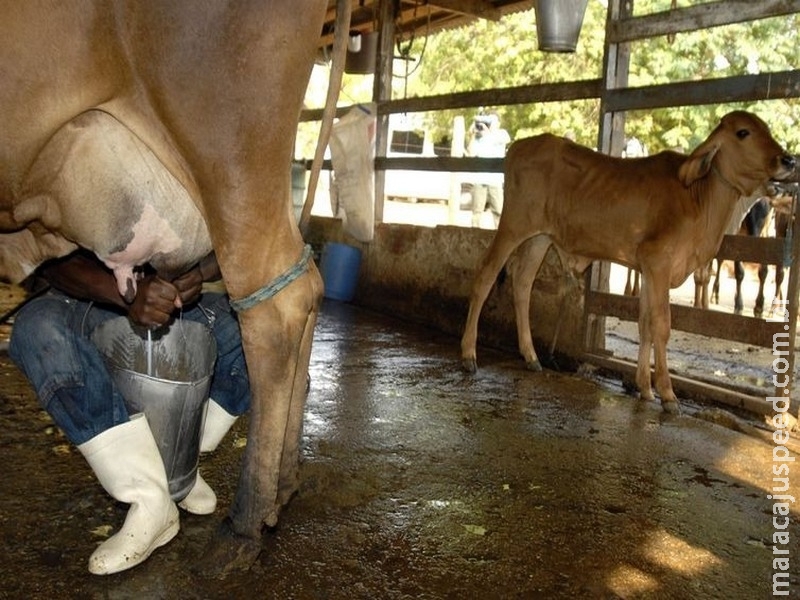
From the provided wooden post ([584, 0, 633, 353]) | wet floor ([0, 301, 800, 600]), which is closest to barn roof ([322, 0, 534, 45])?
wooden post ([584, 0, 633, 353])

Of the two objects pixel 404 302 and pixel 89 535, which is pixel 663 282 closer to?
pixel 404 302

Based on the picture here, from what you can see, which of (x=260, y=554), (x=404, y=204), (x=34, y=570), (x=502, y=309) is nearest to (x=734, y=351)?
(x=502, y=309)

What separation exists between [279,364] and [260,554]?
1.88 ft

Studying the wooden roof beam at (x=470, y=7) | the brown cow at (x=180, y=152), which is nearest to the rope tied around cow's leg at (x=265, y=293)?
the brown cow at (x=180, y=152)

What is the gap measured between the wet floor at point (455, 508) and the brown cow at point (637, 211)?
0.83 metres

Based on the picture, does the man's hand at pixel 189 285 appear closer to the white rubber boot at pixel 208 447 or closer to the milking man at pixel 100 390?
the milking man at pixel 100 390

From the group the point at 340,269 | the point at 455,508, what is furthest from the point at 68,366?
the point at 340,269

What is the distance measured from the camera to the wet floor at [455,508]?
2178 mm

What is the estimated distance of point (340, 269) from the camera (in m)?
7.26

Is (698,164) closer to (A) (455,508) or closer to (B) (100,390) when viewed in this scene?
(A) (455,508)

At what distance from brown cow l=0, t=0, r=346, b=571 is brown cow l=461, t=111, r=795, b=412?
278 cm

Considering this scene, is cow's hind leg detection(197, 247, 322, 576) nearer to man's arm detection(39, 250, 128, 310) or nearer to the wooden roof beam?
man's arm detection(39, 250, 128, 310)

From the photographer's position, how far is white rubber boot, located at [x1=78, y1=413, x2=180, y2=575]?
214 centimetres

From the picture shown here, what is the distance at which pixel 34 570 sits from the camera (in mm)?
2113
